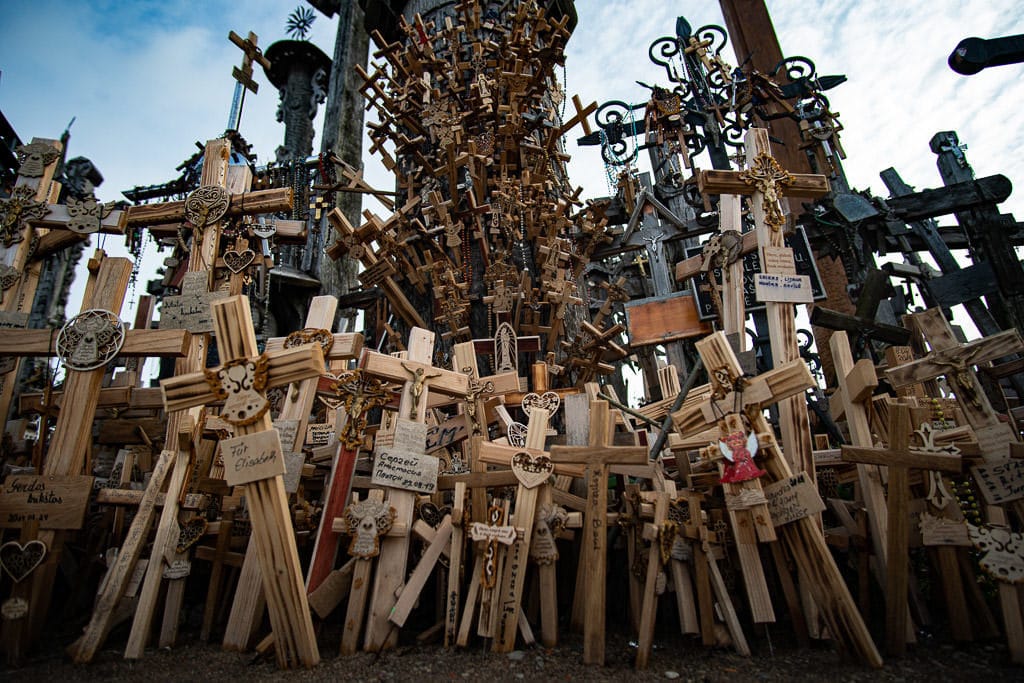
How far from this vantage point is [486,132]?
6.63 metres

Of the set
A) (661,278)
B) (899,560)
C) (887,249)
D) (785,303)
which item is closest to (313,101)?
(661,278)

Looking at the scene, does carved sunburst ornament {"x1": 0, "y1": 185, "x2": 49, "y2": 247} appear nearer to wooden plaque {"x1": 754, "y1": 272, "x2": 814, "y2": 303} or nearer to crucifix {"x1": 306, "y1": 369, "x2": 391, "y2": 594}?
crucifix {"x1": 306, "y1": 369, "x2": 391, "y2": 594}

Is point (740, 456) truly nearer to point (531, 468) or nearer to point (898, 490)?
point (898, 490)

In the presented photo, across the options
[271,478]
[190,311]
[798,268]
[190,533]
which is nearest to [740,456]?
[271,478]

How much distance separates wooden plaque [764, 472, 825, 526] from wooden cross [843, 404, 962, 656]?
14.3 inches

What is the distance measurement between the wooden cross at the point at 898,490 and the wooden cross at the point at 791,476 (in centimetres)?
20

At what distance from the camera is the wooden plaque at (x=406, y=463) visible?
2.78 meters

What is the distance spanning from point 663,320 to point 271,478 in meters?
5.29

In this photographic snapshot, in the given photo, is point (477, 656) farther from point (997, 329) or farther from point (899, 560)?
point (997, 329)

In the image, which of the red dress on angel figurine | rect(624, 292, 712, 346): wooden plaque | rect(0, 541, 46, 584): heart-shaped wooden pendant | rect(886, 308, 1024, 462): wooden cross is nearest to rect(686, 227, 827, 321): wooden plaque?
rect(624, 292, 712, 346): wooden plaque

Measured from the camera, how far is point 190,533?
9.36ft

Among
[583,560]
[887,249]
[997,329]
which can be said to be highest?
[887,249]

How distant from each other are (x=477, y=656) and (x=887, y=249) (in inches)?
343

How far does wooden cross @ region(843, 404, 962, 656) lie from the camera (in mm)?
2381
